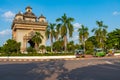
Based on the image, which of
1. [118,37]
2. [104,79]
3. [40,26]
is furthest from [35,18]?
[104,79]

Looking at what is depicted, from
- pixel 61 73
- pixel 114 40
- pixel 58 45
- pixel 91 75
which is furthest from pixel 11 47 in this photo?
pixel 91 75

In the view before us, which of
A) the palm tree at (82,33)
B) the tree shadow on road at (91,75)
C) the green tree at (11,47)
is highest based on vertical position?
the palm tree at (82,33)

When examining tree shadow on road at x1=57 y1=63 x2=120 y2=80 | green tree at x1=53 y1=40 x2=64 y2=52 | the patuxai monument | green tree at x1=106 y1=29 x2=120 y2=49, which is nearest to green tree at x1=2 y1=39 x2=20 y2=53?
the patuxai monument

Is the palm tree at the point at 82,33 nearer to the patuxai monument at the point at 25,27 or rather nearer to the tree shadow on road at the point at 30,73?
the patuxai monument at the point at 25,27

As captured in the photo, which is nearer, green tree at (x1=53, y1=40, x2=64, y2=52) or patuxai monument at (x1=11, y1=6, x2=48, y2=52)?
patuxai monument at (x1=11, y1=6, x2=48, y2=52)

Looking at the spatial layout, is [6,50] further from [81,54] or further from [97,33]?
[97,33]

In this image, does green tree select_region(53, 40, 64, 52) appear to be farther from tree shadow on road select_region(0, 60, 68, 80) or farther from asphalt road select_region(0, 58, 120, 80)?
tree shadow on road select_region(0, 60, 68, 80)

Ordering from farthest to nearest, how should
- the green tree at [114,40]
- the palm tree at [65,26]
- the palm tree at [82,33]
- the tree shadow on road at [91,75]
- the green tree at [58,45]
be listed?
1. the green tree at [114,40]
2. the green tree at [58,45]
3. the palm tree at [82,33]
4. the palm tree at [65,26]
5. the tree shadow on road at [91,75]

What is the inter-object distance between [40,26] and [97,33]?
18.7 m

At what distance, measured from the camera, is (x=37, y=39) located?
2522 inches

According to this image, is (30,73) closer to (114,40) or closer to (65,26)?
(65,26)

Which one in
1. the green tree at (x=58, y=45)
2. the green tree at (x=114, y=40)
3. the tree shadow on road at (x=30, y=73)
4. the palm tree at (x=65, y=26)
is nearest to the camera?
the tree shadow on road at (x=30, y=73)

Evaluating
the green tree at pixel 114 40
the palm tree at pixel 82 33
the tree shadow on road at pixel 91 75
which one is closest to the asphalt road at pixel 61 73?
the tree shadow on road at pixel 91 75

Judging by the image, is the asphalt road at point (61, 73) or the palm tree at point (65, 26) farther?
the palm tree at point (65, 26)
